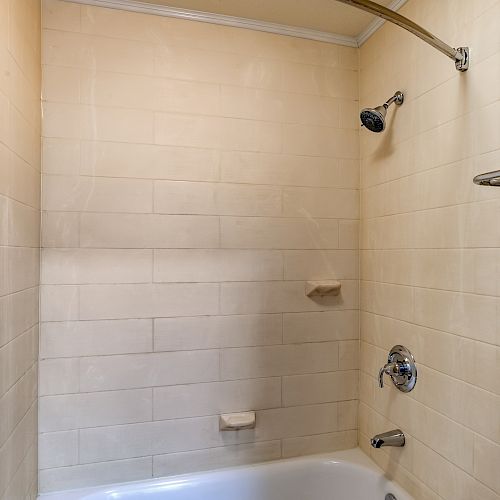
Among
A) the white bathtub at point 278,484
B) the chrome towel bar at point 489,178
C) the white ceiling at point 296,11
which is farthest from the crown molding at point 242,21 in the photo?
the white bathtub at point 278,484

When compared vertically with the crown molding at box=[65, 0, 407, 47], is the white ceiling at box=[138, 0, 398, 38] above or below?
above

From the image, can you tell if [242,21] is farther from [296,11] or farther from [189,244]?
[189,244]

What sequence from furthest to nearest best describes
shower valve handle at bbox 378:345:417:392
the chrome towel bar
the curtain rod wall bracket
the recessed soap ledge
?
the recessed soap ledge
shower valve handle at bbox 378:345:417:392
the curtain rod wall bracket
the chrome towel bar

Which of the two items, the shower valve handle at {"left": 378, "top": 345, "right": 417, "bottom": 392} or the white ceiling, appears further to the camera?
the white ceiling

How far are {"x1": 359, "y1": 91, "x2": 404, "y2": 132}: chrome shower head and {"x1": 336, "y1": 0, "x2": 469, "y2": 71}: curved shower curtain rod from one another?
1.02 feet

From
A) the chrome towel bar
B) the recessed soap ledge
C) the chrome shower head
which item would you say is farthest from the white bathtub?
the chrome shower head

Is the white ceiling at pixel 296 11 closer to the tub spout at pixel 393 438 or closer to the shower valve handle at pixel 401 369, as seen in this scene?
the shower valve handle at pixel 401 369

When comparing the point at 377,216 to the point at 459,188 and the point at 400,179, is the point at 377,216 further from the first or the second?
the point at 459,188

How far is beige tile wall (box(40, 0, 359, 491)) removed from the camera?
159 cm

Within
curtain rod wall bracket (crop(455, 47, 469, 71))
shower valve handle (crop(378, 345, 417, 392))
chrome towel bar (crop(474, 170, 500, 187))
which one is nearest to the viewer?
chrome towel bar (crop(474, 170, 500, 187))

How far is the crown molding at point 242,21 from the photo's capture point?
1630 mm

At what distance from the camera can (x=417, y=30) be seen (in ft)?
3.95

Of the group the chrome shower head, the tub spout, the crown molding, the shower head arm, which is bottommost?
the tub spout

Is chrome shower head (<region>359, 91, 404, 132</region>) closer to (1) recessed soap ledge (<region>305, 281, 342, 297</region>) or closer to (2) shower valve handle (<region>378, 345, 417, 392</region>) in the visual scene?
(1) recessed soap ledge (<region>305, 281, 342, 297</region>)
